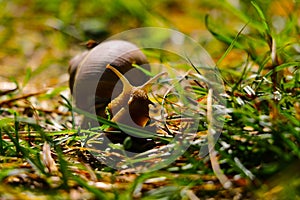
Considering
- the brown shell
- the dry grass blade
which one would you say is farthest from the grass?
the brown shell

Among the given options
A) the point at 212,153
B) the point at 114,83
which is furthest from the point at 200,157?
the point at 114,83

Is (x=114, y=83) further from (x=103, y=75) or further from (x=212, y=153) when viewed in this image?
(x=212, y=153)

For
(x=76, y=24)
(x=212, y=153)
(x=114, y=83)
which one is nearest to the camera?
(x=212, y=153)

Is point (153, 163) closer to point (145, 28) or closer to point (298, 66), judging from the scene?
point (298, 66)

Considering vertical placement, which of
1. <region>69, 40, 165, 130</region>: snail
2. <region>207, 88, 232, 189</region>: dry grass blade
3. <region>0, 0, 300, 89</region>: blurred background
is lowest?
<region>207, 88, 232, 189</region>: dry grass blade

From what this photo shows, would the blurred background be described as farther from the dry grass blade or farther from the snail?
the dry grass blade

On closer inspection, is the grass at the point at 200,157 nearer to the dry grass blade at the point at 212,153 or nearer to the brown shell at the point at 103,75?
the dry grass blade at the point at 212,153

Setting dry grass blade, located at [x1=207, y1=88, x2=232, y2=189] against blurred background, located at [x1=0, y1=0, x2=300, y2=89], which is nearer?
dry grass blade, located at [x1=207, y1=88, x2=232, y2=189]

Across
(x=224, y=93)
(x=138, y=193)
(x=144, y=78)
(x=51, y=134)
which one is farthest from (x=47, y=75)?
(x=138, y=193)
